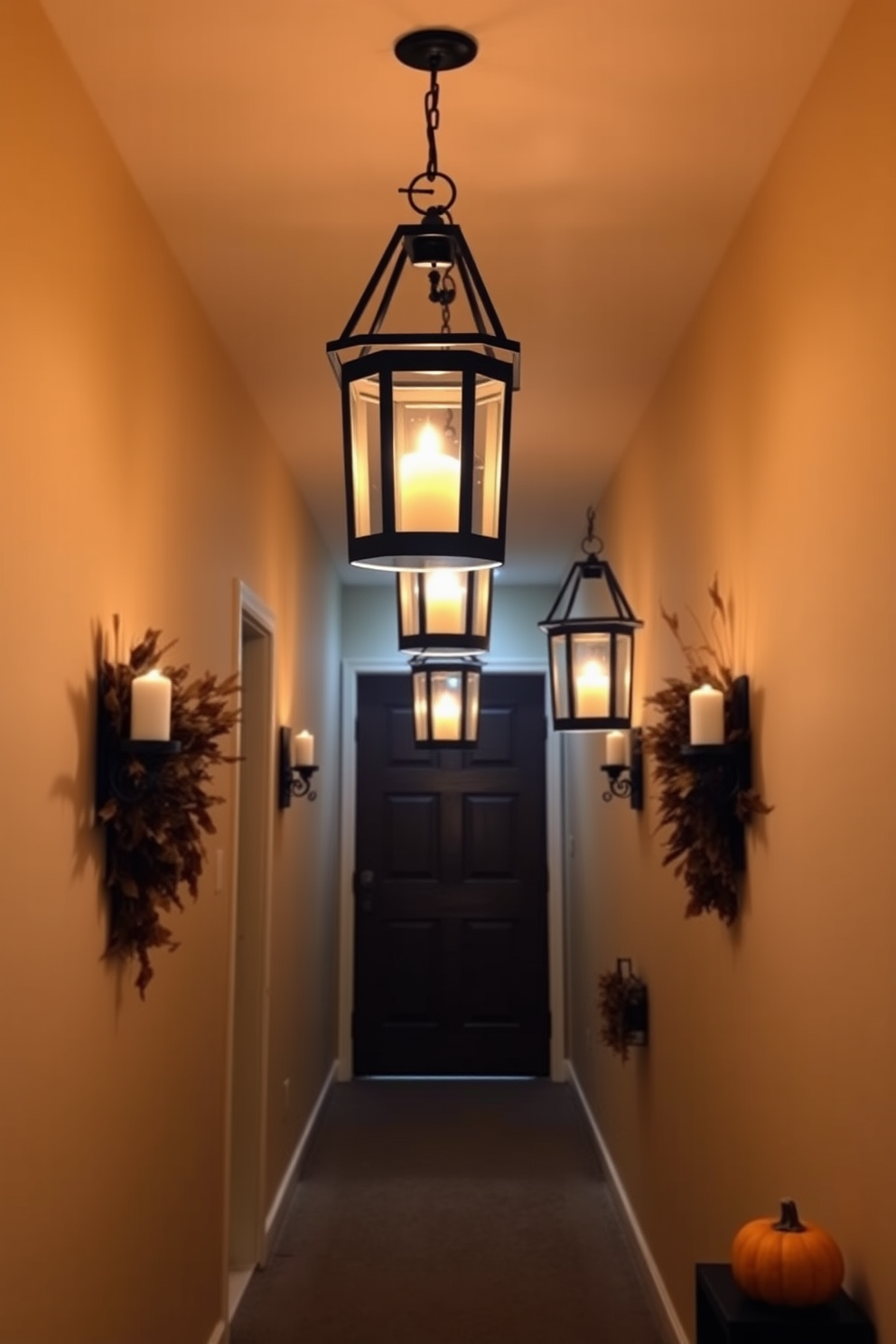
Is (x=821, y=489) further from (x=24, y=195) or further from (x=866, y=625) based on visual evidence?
(x=24, y=195)

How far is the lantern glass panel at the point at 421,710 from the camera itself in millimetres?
4699

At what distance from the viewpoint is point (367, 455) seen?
1.56 m

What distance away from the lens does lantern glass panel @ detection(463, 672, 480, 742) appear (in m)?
4.73

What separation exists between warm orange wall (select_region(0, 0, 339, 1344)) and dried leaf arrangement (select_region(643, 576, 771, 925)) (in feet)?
3.62

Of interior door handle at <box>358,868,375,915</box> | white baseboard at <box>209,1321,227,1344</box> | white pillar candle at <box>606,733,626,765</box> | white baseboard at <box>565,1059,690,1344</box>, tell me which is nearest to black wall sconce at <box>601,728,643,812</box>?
white pillar candle at <box>606,733,626,765</box>

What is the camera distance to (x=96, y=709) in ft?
6.72

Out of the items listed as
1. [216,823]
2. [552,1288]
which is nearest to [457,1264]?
[552,1288]

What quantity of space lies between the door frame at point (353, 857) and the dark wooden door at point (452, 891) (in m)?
0.04

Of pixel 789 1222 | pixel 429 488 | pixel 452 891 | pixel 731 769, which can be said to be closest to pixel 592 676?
pixel 731 769

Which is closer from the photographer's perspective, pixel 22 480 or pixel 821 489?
pixel 22 480

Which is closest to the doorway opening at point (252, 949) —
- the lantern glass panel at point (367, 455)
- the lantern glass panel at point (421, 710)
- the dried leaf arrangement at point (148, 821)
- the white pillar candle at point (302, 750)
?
the white pillar candle at point (302, 750)

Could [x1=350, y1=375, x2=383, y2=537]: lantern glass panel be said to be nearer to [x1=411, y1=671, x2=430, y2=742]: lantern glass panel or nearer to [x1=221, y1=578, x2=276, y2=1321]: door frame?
[x1=221, y1=578, x2=276, y2=1321]: door frame

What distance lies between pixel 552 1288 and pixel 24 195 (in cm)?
336

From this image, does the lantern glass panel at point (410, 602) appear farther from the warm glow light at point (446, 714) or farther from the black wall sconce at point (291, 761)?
the warm glow light at point (446, 714)
